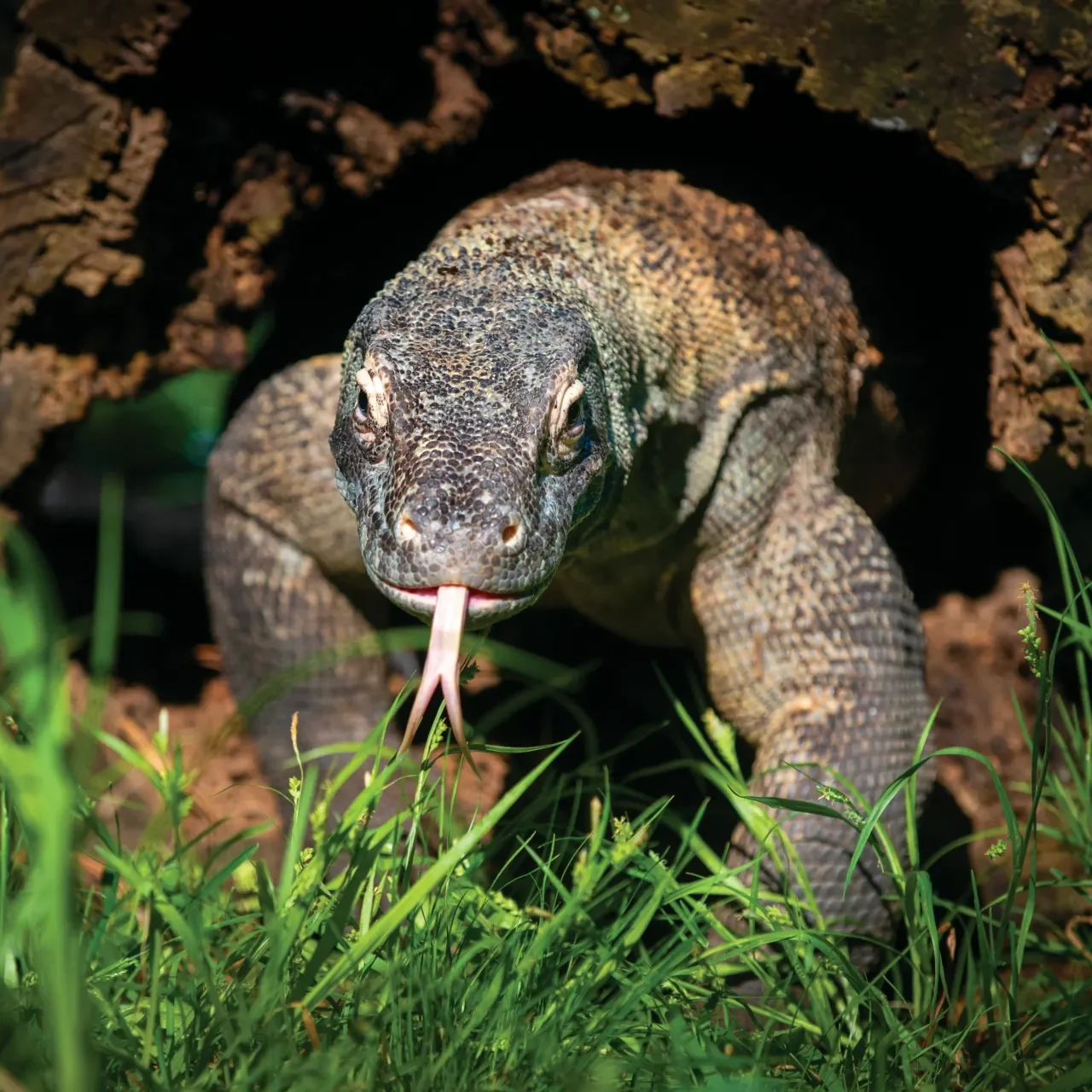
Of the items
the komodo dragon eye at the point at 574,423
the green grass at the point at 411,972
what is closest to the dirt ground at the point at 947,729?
the green grass at the point at 411,972

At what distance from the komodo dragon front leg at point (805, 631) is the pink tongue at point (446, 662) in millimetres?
1141

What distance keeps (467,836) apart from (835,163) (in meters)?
2.64

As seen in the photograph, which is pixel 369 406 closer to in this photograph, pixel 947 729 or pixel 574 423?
pixel 574 423

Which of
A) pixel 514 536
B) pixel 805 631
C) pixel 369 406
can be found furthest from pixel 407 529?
pixel 805 631

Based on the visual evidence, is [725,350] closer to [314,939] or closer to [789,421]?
[789,421]

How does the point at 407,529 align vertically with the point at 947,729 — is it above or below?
above

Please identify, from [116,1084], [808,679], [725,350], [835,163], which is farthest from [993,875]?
[116,1084]

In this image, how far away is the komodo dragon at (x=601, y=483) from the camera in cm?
262

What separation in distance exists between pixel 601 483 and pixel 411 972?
1.24 metres

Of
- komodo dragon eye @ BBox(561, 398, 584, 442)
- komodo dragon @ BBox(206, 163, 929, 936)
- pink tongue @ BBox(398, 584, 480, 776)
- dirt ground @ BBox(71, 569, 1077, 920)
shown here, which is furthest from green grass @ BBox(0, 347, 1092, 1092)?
dirt ground @ BBox(71, 569, 1077, 920)

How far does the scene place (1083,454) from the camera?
3557mm

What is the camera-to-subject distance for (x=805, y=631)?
11.1 ft

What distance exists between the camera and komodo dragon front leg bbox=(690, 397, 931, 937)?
3.28m

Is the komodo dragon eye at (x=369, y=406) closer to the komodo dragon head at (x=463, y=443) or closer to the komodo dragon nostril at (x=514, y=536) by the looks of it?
the komodo dragon head at (x=463, y=443)
